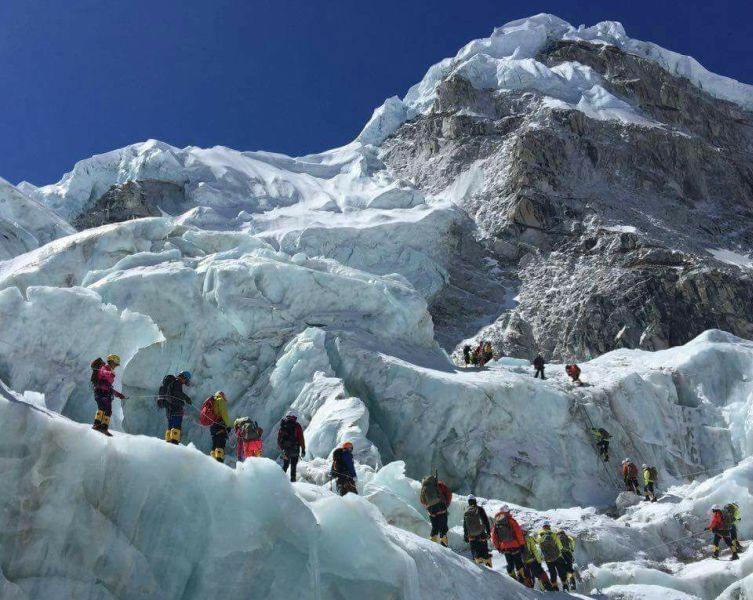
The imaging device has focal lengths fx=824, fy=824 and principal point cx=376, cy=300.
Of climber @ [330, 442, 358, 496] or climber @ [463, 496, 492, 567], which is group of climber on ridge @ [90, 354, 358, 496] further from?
climber @ [463, 496, 492, 567]

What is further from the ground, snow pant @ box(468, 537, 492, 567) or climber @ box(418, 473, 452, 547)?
climber @ box(418, 473, 452, 547)

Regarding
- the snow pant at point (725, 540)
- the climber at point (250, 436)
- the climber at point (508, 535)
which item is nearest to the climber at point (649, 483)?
the snow pant at point (725, 540)

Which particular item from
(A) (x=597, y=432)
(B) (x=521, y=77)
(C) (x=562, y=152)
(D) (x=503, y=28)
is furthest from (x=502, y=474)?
(D) (x=503, y=28)

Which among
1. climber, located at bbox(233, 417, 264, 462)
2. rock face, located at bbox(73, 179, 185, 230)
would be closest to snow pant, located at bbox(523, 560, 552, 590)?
climber, located at bbox(233, 417, 264, 462)

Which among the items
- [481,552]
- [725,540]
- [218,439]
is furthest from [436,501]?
[725,540]

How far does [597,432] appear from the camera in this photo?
23219 millimetres

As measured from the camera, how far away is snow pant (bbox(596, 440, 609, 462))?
23.2 metres

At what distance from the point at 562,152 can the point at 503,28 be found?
27353 millimetres

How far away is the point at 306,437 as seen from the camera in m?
20.3

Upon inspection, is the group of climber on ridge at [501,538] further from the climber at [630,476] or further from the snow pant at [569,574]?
the climber at [630,476]

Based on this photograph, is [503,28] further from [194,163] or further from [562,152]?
[194,163]

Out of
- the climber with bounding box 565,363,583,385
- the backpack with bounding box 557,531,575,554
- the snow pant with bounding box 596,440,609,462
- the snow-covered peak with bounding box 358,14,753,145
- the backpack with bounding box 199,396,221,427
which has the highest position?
the snow-covered peak with bounding box 358,14,753,145

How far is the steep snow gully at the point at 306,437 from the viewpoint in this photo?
8.71 meters

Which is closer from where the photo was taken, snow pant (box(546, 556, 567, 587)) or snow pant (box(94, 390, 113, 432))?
snow pant (box(94, 390, 113, 432))
